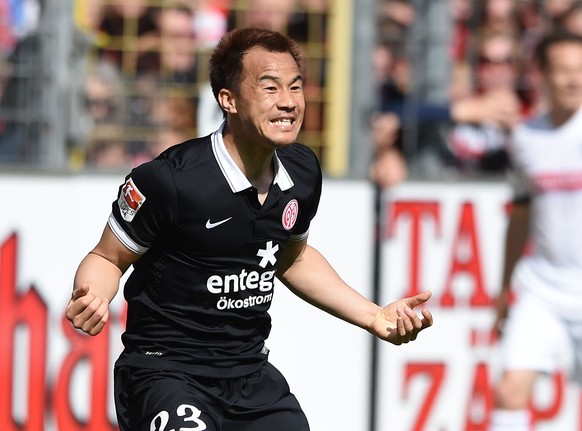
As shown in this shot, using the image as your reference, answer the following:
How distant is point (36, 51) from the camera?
24.5ft

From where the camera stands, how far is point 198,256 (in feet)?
15.4

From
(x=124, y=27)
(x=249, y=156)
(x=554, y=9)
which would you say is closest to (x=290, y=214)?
(x=249, y=156)

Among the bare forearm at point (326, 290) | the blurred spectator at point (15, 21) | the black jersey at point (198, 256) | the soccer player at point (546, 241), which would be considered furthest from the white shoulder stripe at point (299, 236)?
the blurred spectator at point (15, 21)

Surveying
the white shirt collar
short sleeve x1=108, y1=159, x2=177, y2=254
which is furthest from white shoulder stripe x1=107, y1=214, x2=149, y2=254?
the white shirt collar

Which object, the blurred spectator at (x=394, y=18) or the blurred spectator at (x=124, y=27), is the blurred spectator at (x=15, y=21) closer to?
the blurred spectator at (x=124, y=27)

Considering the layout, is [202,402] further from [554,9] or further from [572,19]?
[554,9]

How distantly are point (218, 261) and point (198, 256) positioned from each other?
8cm

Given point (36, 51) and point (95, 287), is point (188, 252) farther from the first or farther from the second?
point (36, 51)

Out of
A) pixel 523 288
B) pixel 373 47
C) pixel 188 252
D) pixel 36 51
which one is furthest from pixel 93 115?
pixel 188 252

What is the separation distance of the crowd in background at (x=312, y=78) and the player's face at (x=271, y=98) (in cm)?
299

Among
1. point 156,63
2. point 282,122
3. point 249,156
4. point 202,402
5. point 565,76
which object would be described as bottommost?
point 202,402

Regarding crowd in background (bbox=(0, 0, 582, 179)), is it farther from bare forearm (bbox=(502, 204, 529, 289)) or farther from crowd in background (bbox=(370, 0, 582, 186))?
bare forearm (bbox=(502, 204, 529, 289))

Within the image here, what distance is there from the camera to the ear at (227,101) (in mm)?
4750

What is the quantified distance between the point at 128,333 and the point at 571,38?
352cm
